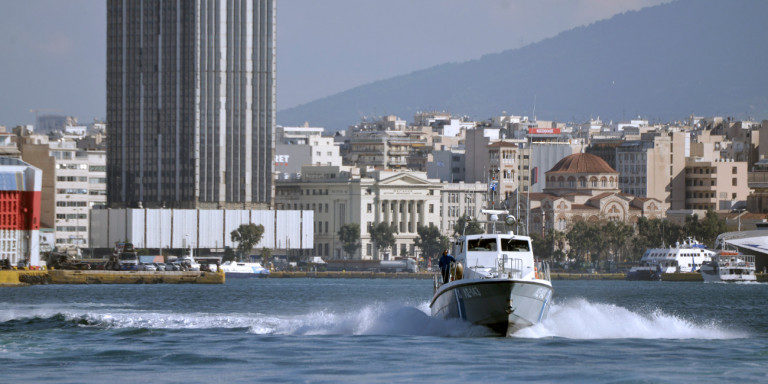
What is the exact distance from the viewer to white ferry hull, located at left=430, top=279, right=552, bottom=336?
54719mm

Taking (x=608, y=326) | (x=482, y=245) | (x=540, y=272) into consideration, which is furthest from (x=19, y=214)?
(x=540, y=272)

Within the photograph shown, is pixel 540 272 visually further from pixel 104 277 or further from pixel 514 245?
pixel 104 277

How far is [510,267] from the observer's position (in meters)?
56.6

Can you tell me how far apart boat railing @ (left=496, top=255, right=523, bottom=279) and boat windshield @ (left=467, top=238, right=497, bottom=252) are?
0.92 m

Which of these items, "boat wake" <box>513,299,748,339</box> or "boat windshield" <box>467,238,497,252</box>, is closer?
"boat windshield" <box>467,238,497,252</box>

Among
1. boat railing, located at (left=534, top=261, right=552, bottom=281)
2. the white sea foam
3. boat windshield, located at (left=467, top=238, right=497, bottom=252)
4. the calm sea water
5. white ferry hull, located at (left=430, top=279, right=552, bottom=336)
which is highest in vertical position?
boat windshield, located at (left=467, top=238, right=497, bottom=252)

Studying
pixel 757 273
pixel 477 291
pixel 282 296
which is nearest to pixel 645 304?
pixel 282 296

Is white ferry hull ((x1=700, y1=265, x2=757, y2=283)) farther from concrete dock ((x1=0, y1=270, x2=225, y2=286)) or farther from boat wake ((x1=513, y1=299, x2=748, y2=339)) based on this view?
boat wake ((x1=513, y1=299, x2=748, y2=339))

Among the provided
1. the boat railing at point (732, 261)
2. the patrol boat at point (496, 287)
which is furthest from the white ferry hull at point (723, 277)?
the patrol boat at point (496, 287)

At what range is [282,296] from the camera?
122750 millimetres

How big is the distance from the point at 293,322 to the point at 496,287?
50.3ft

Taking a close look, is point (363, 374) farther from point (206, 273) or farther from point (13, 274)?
point (206, 273)

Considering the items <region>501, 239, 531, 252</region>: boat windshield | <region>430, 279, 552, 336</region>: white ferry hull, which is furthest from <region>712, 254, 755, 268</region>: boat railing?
<region>430, 279, 552, 336</region>: white ferry hull

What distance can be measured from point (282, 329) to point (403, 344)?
385 inches
